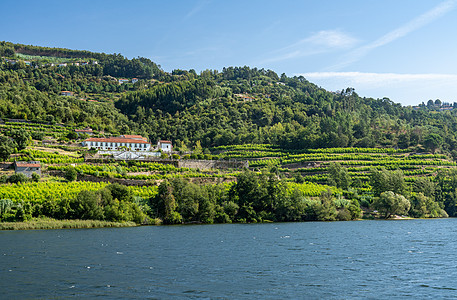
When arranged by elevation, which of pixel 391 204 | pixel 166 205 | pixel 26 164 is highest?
pixel 26 164

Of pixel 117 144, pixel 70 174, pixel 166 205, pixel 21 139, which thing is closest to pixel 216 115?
pixel 117 144

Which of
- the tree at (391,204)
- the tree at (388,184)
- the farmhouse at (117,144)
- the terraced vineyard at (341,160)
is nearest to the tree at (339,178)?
the terraced vineyard at (341,160)

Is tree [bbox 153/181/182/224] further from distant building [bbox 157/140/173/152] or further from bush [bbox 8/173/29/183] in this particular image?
distant building [bbox 157/140/173/152]

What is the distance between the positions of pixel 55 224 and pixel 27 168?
1915cm

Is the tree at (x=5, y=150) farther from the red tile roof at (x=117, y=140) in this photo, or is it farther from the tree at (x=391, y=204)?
the tree at (x=391, y=204)

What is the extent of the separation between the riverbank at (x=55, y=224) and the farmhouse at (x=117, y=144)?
40880 mm

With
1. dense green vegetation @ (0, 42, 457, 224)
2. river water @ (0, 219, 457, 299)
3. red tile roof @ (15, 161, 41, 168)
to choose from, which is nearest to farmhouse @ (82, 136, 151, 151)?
dense green vegetation @ (0, 42, 457, 224)

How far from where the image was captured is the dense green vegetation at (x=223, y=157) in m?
66.4

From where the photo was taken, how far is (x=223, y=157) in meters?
116

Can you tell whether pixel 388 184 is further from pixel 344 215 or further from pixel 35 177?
pixel 35 177

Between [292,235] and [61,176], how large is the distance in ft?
137

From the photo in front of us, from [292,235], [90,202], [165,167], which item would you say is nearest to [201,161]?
[165,167]

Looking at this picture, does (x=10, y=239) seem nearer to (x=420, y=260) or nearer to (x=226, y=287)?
(x=226, y=287)

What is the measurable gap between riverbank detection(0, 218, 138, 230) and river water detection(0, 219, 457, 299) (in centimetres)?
394
